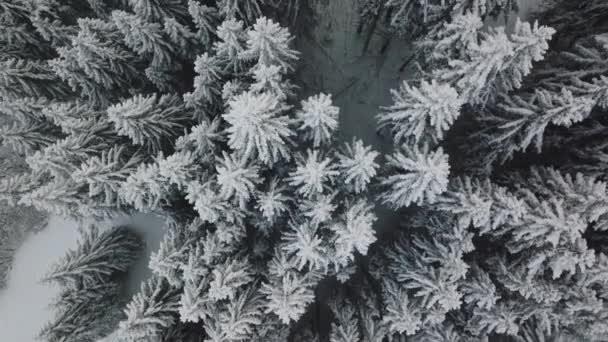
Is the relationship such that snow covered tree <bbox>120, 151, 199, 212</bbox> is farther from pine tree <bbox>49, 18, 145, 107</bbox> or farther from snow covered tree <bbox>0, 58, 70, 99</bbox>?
snow covered tree <bbox>0, 58, 70, 99</bbox>

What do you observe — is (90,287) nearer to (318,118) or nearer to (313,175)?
(313,175)

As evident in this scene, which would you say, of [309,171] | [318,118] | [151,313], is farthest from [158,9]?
[151,313]

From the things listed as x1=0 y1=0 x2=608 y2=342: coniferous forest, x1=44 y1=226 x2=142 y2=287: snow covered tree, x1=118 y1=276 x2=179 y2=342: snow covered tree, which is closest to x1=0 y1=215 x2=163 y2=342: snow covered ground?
x1=44 y1=226 x2=142 y2=287: snow covered tree

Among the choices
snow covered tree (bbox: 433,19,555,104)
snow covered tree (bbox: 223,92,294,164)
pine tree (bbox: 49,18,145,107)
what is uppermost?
pine tree (bbox: 49,18,145,107)

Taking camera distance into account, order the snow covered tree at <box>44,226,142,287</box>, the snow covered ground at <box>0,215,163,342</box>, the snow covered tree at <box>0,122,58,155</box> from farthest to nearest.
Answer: the snow covered ground at <box>0,215,163,342</box>, the snow covered tree at <box>0,122,58,155</box>, the snow covered tree at <box>44,226,142,287</box>

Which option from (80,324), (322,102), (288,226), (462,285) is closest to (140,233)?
(80,324)

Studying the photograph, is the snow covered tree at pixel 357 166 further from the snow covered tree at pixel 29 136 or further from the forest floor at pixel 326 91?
the snow covered tree at pixel 29 136

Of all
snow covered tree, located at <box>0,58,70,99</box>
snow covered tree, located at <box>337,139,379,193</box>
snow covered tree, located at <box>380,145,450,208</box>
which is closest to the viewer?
snow covered tree, located at <box>380,145,450,208</box>
